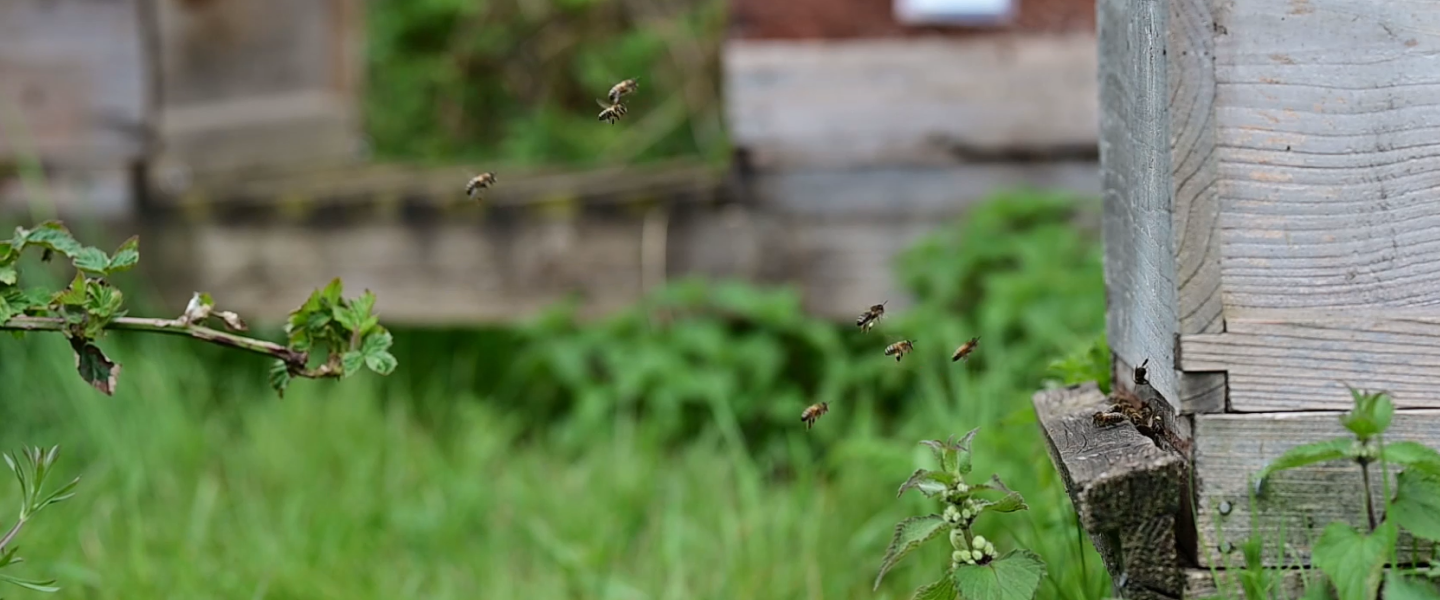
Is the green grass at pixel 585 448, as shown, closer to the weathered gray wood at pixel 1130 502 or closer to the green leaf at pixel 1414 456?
the weathered gray wood at pixel 1130 502

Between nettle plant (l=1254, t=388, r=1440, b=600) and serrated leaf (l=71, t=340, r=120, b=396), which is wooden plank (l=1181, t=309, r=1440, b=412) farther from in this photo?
serrated leaf (l=71, t=340, r=120, b=396)

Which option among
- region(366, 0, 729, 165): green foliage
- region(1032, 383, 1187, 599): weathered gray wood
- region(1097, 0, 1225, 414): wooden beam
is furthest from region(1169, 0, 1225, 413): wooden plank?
region(366, 0, 729, 165): green foliage

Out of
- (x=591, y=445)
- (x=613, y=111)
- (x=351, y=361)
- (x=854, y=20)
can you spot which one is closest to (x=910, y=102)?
(x=854, y=20)

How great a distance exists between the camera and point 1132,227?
166 centimetres

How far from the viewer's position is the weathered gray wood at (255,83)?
4871mm

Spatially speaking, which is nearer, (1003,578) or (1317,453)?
(1317,453)

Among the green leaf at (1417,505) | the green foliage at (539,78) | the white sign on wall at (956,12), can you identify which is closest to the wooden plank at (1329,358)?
the green leaf at (1417,505)

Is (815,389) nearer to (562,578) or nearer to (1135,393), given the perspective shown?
Result: (562,578)

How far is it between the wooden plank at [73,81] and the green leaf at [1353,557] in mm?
4049

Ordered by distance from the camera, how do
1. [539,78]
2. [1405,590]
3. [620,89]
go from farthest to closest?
1. [539,78]
2. [620,89]
3. [1405,590]

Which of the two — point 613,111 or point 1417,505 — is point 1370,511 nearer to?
point 1417,505

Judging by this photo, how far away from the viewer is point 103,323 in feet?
4.84

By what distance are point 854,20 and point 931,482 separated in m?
2.80

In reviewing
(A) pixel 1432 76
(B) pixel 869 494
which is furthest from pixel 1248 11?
(B) pixel 869 494
